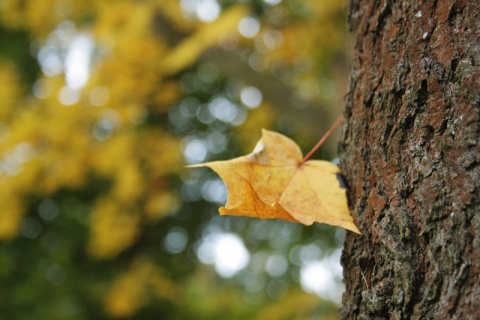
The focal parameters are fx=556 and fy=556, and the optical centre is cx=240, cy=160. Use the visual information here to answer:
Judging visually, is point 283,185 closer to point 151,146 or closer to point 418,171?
point 418,171

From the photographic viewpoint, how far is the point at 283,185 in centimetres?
72

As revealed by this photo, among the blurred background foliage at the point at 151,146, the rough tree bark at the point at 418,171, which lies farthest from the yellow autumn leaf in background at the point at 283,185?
the blurred background foliage at the point at 151,146

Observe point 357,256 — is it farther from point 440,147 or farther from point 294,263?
point 294,263

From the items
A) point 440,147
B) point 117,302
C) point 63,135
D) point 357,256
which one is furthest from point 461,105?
point 117,302

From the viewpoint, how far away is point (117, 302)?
11.8 ft

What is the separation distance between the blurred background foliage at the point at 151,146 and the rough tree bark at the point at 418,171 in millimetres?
1527

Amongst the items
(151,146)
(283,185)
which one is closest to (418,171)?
(283,185)

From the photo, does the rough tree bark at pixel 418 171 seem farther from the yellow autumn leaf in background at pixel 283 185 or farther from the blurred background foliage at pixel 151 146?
the blurred background foliage at pixel 151 146

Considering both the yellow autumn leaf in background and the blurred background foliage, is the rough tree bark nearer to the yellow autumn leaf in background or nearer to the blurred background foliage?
the yellow autumn leaf in background

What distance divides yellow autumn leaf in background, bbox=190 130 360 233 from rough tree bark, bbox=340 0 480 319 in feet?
0.08

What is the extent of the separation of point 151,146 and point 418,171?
298 cm

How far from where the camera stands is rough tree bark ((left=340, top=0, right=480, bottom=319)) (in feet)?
1.62

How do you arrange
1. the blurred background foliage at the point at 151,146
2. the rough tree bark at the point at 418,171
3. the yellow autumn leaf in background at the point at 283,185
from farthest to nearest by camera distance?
the blurred background foliage at the point at 151,146, the yellow autumn leaf in background at the point at 283,185, the rough tree bark at the point at 418,171

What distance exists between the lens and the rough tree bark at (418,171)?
0.49 m
